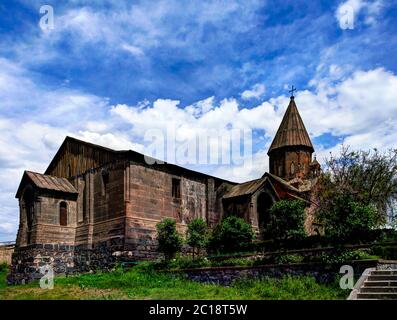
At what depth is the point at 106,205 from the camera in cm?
2755

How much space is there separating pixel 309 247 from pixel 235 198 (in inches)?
455

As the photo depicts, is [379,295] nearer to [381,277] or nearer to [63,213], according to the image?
[381,277]

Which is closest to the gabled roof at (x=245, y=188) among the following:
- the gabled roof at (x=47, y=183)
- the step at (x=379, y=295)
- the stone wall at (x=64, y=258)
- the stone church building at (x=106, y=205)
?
the stone church building at (x=106, y=205)

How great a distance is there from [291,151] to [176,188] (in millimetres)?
16325

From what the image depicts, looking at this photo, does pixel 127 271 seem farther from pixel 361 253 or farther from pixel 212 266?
pixel 361 253

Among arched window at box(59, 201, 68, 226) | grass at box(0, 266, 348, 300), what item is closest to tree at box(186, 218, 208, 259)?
grass at box(0, 266, 348, 300)

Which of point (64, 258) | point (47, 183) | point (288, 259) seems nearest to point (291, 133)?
point (47, 183)

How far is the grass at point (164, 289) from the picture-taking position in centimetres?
1510

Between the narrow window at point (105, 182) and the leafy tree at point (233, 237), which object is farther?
the narrow window at point (105, 182)

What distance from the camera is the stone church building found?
2659 centimetres

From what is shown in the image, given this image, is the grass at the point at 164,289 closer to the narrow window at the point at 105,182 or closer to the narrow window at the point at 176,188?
the narrow window at the point at 105,182

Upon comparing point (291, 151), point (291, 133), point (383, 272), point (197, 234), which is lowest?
point (383, 272)

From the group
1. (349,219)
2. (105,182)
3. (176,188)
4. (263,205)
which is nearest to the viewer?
(349,219)

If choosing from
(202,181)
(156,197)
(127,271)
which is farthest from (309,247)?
(202,181)
